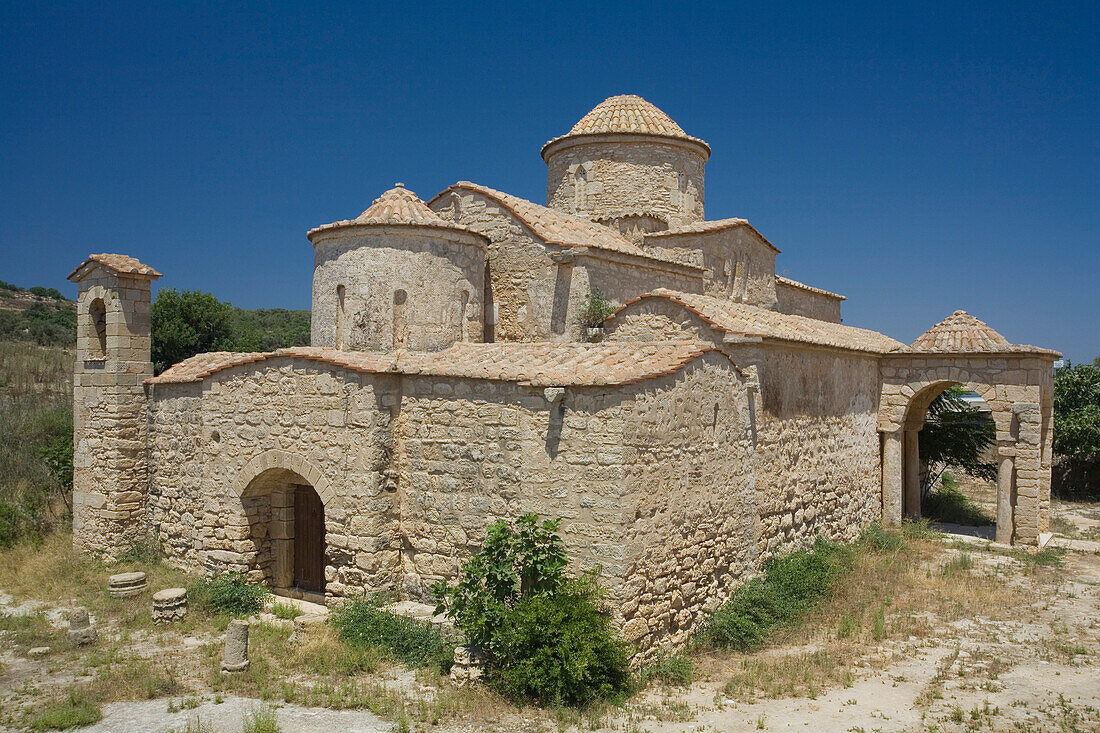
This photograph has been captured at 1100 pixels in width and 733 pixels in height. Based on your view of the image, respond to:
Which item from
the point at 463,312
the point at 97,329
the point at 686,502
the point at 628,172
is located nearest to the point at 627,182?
the point at 628,172

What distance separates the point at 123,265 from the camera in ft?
41.3

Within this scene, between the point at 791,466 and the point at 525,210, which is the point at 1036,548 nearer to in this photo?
the point at 791,466

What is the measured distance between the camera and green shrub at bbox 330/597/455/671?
26.8ft

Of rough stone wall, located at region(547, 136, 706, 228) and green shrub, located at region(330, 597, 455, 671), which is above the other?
rough stone wall, located at region(547, 136, 706, 228)

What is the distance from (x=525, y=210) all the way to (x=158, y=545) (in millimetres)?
8067

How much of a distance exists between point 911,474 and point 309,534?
41.7ft

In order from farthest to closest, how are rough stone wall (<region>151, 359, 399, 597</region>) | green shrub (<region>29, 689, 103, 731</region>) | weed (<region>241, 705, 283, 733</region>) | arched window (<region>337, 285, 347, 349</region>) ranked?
arched window (<region>337, 285, 347, 349</region>) → rough stone wall (<region>151, 359, 399, 597</region>) → green shrub (<region>29, 689, 103, 731</region>) → weed (<region>241, 705, 283, 733</region>)

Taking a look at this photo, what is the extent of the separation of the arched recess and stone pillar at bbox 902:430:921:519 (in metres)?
12.4

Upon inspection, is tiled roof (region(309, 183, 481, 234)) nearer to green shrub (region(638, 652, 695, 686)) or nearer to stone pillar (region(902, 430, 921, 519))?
green shrub (region(638, 652, 695, 686))

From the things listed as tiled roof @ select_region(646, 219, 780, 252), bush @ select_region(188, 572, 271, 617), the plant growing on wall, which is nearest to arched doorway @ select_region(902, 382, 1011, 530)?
tiled roof @ select_region(646, 219, 780, 252)

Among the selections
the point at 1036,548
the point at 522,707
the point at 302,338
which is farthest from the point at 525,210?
the point at 302,338

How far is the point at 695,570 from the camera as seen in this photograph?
29.8ft

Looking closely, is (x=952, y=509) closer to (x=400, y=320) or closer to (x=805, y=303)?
(x=805, y=303)

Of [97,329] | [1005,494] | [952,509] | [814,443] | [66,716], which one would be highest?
[97,329]
